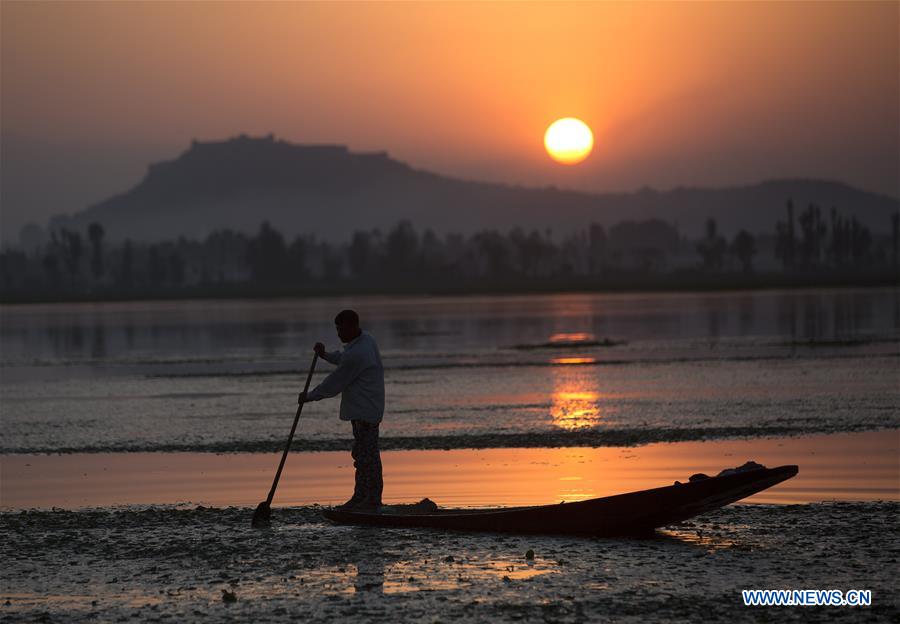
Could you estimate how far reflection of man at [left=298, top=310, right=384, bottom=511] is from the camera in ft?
50.3

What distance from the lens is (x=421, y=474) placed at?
2062 cm

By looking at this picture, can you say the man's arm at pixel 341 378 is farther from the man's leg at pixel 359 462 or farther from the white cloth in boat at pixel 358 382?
the man's leg at pixel 359 462

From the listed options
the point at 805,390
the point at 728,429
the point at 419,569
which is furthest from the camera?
the point at 805,390

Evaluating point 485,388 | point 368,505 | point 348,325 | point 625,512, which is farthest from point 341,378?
point 485,388

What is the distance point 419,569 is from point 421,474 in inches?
302

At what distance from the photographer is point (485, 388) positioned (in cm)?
Result: 3722

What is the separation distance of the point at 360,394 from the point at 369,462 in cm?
88

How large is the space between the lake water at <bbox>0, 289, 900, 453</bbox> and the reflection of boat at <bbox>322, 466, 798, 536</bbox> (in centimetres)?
921

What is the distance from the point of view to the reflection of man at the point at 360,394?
15328mm

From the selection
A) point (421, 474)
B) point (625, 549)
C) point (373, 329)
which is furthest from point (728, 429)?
point (373, 329)

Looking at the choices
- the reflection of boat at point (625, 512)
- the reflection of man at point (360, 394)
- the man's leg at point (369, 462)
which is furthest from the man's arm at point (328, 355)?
the reflection of boat at point (625, 512)

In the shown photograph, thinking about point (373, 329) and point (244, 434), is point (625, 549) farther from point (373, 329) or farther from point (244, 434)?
point (373, 329)

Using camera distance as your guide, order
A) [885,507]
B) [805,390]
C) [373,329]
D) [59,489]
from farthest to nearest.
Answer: [373,329]
[805,390]
[59,489]
[885,507]

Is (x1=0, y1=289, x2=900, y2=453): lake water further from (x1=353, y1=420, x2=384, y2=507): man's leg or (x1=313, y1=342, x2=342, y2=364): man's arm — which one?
(x1=313, y1=342, x2=342, y2=364): man's arm
